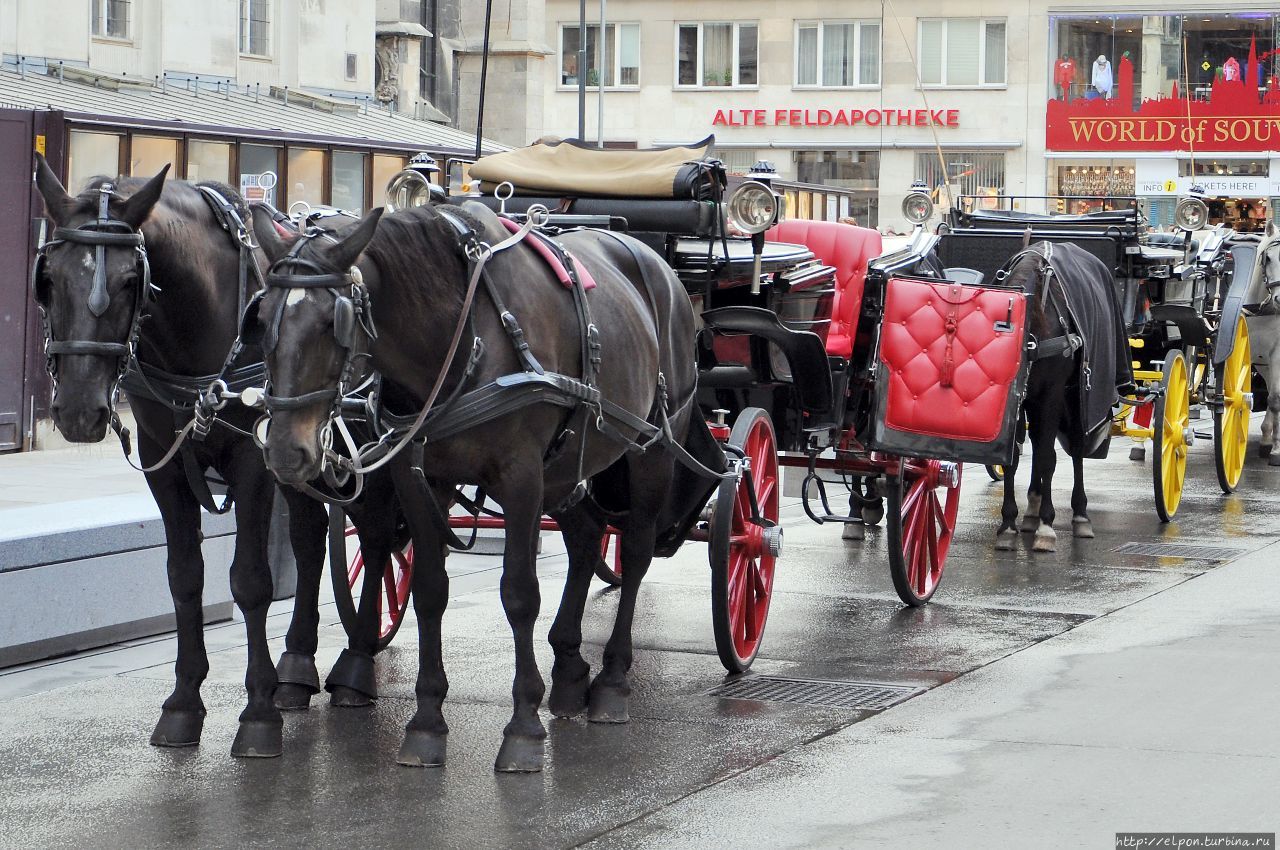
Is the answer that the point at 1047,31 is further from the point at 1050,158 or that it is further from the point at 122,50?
the point at 122,50

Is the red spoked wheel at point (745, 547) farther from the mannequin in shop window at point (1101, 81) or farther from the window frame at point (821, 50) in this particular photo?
the window frame at point (821, 50)

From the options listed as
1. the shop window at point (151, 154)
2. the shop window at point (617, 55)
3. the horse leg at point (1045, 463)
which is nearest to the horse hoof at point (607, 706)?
the horse leg at point (1045, 463)

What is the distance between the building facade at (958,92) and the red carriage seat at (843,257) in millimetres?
32267

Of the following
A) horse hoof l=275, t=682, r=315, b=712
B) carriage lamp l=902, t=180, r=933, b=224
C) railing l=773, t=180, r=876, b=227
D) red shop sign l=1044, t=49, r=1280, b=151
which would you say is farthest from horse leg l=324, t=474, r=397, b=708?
red shop sign l=1044, t=49, r=1280, b=151

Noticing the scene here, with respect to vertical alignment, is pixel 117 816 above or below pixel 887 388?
below

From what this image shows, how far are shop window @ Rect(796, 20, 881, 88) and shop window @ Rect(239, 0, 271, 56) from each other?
21.5 meters

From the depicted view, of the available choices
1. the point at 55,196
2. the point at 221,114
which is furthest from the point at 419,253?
the point at 221,114

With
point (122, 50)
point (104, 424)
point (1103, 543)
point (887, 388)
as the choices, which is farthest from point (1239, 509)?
point (122, 50)

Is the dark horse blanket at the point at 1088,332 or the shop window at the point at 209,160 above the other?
the shop window at the point at 209,160

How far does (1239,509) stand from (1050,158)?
31872 mm

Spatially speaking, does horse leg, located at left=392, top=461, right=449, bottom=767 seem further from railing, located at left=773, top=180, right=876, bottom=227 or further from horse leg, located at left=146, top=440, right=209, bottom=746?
railing, located at left=773, top=180, right=876, bottom=227

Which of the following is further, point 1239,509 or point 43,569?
point 1239,509

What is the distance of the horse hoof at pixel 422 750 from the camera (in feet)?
18.9

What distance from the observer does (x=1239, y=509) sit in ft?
42.1
